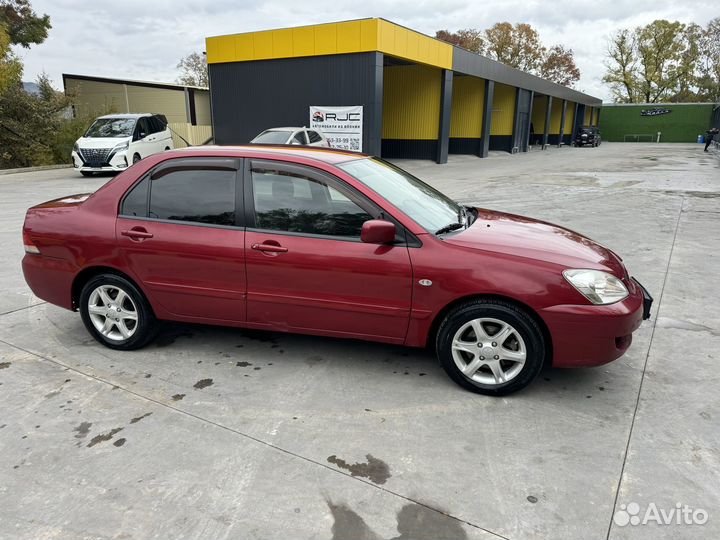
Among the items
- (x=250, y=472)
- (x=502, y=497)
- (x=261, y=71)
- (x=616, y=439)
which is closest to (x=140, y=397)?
(x=250, y=472)

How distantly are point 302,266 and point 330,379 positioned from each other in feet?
2.72

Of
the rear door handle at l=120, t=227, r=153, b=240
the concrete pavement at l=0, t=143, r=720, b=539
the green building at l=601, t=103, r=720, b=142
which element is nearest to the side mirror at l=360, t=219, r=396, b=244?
the concrete pavement at l=0, t=143, r=720, b=539

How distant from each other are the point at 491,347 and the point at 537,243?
0.80m

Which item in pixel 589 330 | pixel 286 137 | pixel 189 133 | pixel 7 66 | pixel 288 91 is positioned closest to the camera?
pixel 589 330

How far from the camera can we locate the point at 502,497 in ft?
8.32

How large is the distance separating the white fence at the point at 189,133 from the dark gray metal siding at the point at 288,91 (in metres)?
3.90

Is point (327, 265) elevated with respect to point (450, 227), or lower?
lower

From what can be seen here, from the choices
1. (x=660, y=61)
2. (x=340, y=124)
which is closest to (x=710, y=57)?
(x=660, y=61)

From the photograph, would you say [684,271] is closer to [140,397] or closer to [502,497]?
[502,497]

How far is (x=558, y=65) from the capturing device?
68250 mm

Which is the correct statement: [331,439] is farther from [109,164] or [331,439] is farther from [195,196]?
[109,164]

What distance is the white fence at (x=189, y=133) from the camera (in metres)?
27.1

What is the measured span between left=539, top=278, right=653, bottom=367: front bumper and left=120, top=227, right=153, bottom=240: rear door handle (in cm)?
283

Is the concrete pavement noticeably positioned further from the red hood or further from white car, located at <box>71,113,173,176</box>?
white car, located at <box>71,113,173,176</box>
